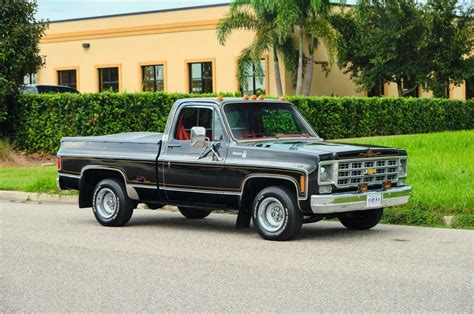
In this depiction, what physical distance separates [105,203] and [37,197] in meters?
4.84

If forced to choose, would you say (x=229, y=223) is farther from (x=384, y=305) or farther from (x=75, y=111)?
A: (x=75, y=111)

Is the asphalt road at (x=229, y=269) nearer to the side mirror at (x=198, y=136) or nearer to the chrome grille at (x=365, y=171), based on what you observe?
the chrome grille at (x=365, y=171)

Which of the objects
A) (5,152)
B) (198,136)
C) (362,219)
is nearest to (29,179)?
(5,152)

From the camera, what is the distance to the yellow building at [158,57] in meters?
46.1

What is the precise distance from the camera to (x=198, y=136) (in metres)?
12.2

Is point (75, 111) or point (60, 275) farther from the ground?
point (75, 111)

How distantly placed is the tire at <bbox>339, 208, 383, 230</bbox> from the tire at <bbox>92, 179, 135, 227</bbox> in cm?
308

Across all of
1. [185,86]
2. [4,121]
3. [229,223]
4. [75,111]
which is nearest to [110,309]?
[229,223]

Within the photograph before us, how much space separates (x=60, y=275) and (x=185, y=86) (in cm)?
3802

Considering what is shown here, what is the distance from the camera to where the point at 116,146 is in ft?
44.7

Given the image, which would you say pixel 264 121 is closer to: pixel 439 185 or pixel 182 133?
pixel 182 133

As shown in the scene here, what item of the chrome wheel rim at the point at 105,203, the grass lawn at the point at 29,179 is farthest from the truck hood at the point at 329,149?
the grass lawn at the point at 29,179

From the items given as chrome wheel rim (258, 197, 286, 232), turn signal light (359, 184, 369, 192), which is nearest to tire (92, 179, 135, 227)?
chrome wheel rim (258, 197, 286, 232)

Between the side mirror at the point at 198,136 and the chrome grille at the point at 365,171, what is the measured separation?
1863 millimetres
